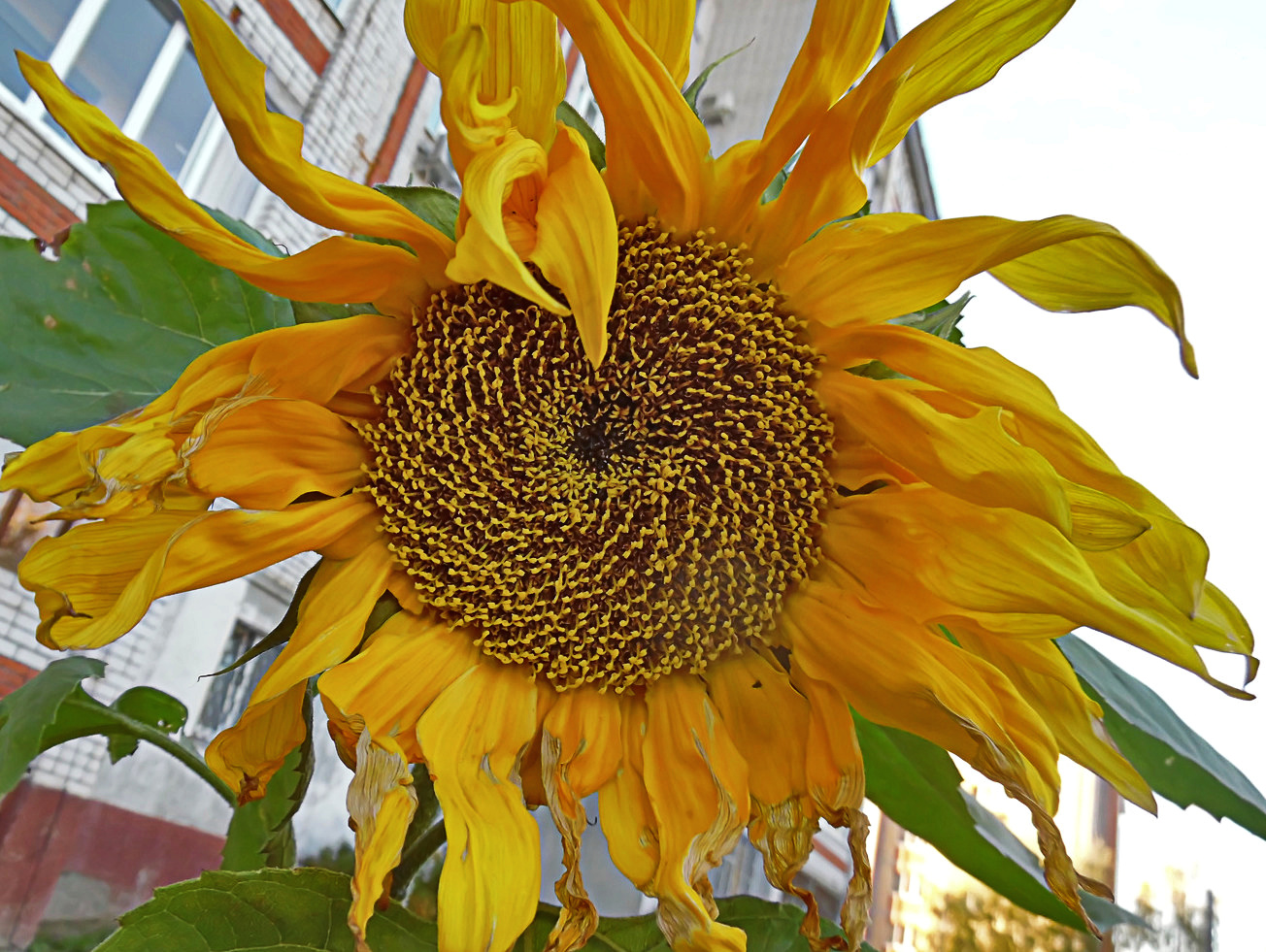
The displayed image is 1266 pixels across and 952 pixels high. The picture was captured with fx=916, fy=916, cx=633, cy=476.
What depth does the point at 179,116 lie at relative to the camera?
6.56 ft

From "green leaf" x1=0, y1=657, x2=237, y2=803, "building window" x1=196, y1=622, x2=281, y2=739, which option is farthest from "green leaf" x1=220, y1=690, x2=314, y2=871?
"building window" x1=196, y1=622, x2=281, y2=739

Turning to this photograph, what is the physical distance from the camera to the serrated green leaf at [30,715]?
332 mm

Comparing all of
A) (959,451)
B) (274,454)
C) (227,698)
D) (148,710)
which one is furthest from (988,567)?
(227,698)

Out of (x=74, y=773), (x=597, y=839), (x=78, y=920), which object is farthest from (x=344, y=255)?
(x=74, y=773)

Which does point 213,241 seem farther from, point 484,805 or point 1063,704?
point 1063,704

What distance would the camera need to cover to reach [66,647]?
0.29 meters

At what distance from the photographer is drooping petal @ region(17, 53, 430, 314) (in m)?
0.28

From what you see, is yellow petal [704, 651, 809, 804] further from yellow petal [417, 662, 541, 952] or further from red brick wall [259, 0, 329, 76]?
red brick wall [259, 0, 329, 76]

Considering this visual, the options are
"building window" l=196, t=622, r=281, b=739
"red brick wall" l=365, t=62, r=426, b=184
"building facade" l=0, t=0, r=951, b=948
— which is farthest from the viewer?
"red brick wall" l=365, t=62, r=426, b=184

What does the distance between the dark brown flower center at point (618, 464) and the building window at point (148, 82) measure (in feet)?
5.88

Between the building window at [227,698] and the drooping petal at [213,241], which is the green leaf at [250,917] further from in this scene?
the building window at [227,698]

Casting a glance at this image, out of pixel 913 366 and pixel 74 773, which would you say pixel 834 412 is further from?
pixel 74 773

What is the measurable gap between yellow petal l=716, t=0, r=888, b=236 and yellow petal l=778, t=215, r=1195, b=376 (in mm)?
33

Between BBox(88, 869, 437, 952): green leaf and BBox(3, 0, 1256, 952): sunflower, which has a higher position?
BBox(3, 0, 1256, 952): sunflower
